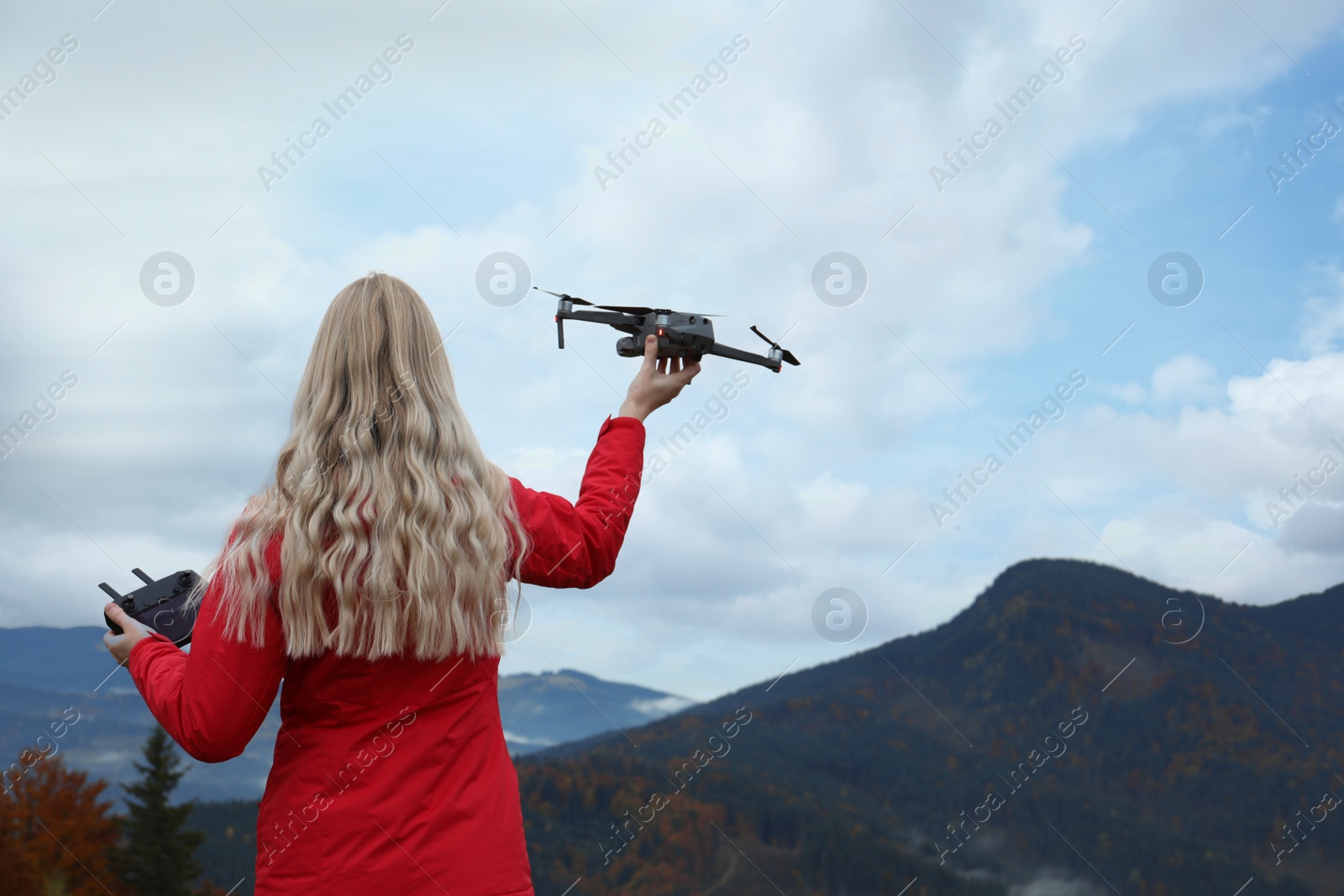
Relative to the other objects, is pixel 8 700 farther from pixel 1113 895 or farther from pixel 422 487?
pixel 422 487

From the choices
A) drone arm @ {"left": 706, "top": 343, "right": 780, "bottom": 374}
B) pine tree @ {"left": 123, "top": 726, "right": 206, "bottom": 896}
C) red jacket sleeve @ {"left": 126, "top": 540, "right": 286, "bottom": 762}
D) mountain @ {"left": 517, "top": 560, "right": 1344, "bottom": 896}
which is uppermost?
pine tree @ {"left": 123, "top": 726, "right": 206, "bottom": 896}

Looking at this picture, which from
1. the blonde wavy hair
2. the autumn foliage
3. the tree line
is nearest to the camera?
the blonde wavy hair

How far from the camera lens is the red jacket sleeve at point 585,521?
8.88 ft

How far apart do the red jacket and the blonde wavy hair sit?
0.26ft

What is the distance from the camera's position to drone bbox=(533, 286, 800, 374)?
3.13 metres

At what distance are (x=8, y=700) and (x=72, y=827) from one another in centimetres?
6564

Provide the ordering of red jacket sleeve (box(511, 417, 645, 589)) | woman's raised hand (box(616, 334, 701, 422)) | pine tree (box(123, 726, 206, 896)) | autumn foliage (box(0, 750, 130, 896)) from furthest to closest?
1. autumn foliage (box(0, 750, 130, 896))
2. pine tree (box(123, 726, 206, 896))
3. woman's raised hand (box(616, 334, 701, 422))
4. red jacket sleeve (box(511, 417, 645, 589))

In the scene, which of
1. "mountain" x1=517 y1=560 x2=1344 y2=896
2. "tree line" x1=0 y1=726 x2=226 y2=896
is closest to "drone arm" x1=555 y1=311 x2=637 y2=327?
"tree line" x1=0 y1=726 x2=226 y2=896

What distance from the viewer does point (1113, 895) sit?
89.5 m

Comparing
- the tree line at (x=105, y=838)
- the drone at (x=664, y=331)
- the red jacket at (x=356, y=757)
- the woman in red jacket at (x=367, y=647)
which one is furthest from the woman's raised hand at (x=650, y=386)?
the tree line at (x=105, y=838)

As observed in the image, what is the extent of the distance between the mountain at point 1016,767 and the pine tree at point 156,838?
76.3 ft

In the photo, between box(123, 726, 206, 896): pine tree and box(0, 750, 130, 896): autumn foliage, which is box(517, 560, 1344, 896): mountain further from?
box(0, 750, 130, 896): autumn foliage

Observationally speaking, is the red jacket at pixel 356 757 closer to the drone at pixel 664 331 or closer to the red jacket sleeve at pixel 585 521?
the red jacket sleeve at pixel 585 521

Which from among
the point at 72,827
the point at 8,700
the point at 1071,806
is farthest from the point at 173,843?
the point at 1071,806
